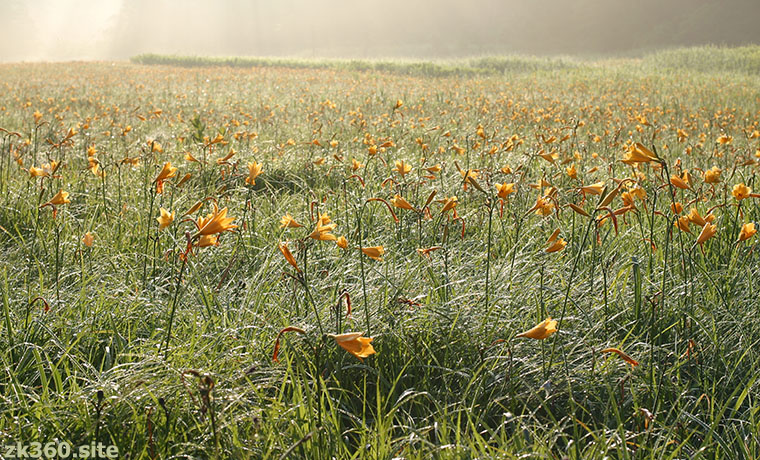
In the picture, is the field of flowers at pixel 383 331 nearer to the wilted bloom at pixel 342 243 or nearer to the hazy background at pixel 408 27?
the wilted bloom at pixel 342 243

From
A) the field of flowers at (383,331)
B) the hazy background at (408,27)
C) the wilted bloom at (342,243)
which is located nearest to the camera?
the field of flowers at (383,331)

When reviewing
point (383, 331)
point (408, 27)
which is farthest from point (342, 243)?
point (408, 27)

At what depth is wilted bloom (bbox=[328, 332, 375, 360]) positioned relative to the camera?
42.6 inches

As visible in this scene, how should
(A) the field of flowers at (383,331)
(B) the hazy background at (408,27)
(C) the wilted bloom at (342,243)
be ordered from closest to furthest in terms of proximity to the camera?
(A) the field of flowers at (383,331)
(C) the wilted bloom at (342,243)
(B) the hazy background at (408,27)

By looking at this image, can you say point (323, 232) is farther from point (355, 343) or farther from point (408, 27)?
point (408, 27)

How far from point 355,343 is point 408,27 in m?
76.6

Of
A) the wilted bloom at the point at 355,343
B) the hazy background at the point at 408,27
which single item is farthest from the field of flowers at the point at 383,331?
the hazy background at the point at 408,27

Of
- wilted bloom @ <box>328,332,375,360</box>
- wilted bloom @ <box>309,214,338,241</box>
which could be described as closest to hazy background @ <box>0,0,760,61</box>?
wilted bloom @ <box>309,214,338,241</box>

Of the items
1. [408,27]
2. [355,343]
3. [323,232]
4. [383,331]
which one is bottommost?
[383,331]

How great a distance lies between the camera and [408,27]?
72.6 m

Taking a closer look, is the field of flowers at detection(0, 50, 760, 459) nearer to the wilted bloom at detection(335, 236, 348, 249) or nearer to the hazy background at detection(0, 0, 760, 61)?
the wilted bloom at detection(335, 236, 348, 249)

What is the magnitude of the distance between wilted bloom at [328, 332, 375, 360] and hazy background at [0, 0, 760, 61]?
49.2 meters

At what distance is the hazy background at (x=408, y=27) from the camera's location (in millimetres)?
54406

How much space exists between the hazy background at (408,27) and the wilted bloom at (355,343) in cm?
4925
